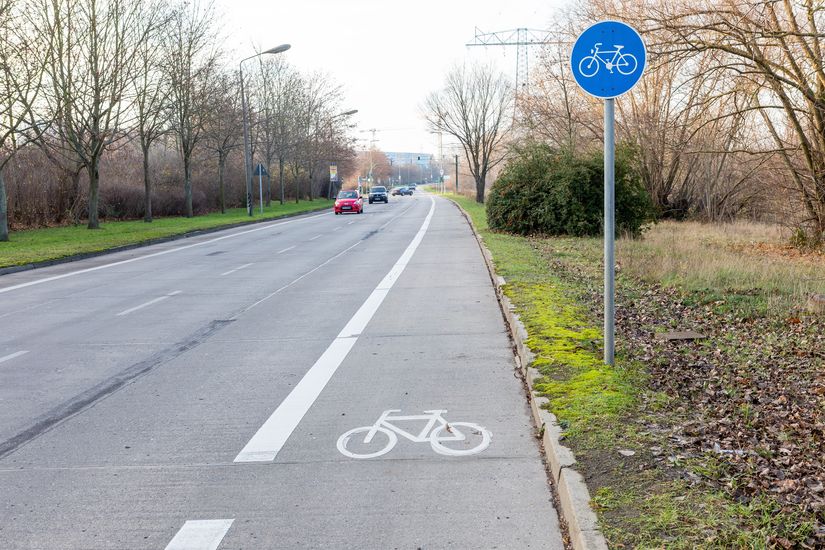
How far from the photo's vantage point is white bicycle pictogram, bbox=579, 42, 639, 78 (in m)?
6.45

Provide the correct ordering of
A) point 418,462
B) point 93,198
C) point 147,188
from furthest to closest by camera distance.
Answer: point 147,188 < point 93,198 < point 418,462

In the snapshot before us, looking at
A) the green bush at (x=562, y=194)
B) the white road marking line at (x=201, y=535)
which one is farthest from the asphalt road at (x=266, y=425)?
the green bush at (x=562, y=194)

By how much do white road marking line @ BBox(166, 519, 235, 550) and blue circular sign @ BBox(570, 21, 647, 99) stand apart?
179 inches

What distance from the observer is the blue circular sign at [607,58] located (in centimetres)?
643

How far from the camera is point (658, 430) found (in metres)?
5.23

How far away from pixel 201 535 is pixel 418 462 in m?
1.57

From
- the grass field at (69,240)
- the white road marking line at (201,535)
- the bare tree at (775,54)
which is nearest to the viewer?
the white road marking line at (201,535)

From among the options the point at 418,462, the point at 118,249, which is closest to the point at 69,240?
the point at 118,249

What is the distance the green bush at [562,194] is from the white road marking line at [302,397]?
13627mm

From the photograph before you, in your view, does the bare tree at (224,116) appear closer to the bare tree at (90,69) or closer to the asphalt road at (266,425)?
the bare tree at (90,69)

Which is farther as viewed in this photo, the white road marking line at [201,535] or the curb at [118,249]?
the curb at [118,249]

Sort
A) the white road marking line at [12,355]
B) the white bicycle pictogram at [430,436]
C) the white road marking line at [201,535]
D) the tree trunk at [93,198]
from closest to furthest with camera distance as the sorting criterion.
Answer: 1. the white road marking line at [201,535]
2. the white bicycle pictogram at [430,436]
3. the white road marking line at [12,355]
4. the tree trunk at [93,198]

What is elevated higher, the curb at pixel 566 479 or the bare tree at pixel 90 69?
the bare tree at pixel 90 69

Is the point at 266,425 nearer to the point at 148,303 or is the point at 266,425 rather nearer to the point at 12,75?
the point at 148,303
